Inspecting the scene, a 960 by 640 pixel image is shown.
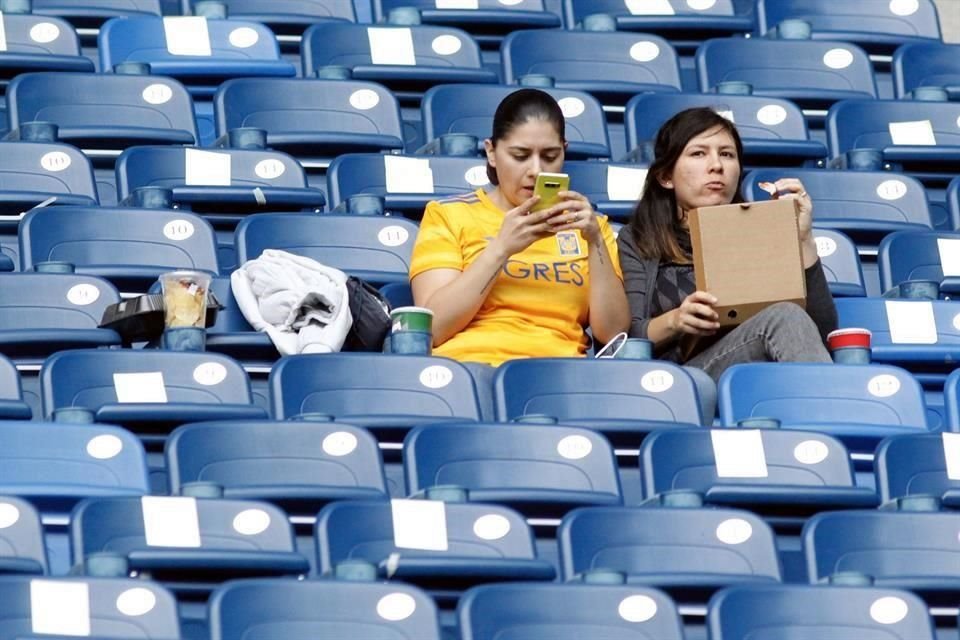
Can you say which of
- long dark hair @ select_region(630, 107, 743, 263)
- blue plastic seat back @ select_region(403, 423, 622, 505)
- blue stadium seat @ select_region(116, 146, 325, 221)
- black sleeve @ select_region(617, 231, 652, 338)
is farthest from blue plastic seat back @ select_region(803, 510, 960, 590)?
blue stadium seat @ select_region(116, 146, 325, 221)

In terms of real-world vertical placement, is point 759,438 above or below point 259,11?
below

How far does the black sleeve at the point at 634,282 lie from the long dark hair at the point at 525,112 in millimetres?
242

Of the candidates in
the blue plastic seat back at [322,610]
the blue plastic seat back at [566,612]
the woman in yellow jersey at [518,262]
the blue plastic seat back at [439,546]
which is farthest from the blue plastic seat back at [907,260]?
the blue plastic seat back at [322,610]

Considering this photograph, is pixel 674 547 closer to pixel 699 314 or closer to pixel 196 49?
pixel 699 314

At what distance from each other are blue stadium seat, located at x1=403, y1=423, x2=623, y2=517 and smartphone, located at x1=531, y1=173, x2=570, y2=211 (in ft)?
1.91

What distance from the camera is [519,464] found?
137 inches

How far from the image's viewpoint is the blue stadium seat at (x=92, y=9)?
210 inches

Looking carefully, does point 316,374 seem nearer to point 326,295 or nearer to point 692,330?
point 326,295

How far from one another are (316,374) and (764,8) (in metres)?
2.49

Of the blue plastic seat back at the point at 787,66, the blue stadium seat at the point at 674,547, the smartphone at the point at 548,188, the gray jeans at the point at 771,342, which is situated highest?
the blue plastic seat back at the point at 787,66

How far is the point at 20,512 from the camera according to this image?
307 cm

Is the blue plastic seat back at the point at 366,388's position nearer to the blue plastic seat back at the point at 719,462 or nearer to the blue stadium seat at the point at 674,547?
the blue plastic seat back at the point at 719,462

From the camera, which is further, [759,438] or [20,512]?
[759,438]

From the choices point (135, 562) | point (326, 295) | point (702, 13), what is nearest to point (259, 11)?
point (702, 13)
